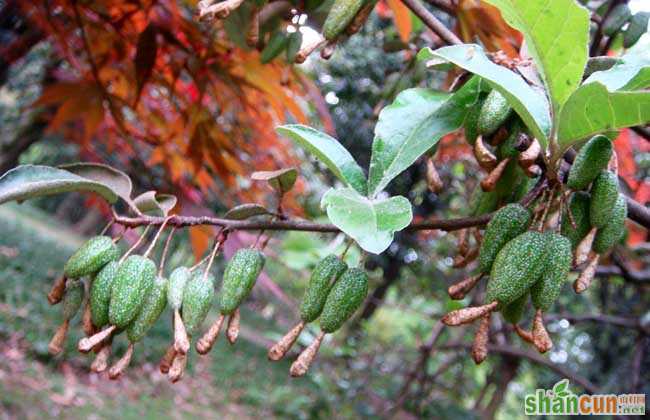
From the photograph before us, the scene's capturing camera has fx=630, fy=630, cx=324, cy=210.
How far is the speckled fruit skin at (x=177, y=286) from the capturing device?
0.55 meters

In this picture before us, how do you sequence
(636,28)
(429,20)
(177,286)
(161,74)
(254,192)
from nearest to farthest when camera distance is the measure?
1. (177,286)
2. (429,20)
3. (636,28)
4. (161,74)
5. (254,192)

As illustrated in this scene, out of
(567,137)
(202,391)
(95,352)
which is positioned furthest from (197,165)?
(202,391)

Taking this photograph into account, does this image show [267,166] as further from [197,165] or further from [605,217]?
[605,217]

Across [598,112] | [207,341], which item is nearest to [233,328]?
[207,341]

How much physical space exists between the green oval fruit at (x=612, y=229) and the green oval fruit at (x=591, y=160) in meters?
0.04

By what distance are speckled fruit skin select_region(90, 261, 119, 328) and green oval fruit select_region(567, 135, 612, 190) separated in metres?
0.40

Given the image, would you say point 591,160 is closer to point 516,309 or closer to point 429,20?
point 516,309

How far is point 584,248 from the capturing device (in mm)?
528

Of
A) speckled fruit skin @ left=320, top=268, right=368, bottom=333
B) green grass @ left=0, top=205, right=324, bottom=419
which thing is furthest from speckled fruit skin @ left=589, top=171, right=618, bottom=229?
green grass @ left=0, top=205, right=324, bottom=419

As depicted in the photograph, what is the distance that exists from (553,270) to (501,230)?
5 cm

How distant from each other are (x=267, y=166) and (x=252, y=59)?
486mm

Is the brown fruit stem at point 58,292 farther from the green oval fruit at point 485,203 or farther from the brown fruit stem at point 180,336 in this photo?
the green oval fruit at point 485,203

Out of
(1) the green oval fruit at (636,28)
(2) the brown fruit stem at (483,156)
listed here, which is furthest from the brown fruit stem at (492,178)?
(1) the green oval fruit at (636,28)

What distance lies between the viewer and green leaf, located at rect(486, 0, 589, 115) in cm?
46
